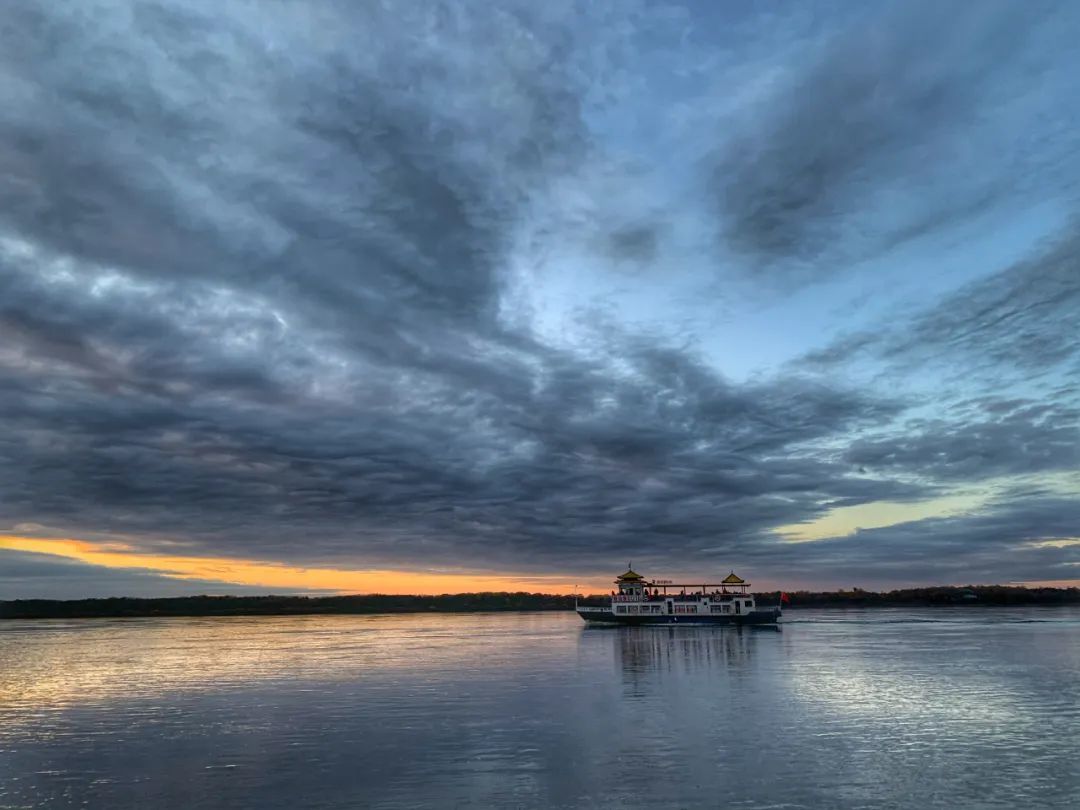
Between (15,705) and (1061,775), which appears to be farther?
(15,705)

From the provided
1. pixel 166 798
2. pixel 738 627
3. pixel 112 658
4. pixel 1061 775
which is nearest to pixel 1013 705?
pixel 1061 775

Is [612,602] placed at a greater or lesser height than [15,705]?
greater

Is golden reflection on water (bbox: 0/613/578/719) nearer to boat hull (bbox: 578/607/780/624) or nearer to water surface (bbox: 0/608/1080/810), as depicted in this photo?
water surface (bbox: 0/608/1080/810)

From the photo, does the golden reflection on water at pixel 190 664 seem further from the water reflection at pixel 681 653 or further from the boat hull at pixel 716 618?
the boat hull at pixel 716 618

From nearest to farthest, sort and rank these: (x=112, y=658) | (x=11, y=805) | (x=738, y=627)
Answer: (x=11, y=805) → (x=112, y=658) → (x=738, y=627)

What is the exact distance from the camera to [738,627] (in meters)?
139

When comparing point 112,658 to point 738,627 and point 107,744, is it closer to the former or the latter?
point 107,744

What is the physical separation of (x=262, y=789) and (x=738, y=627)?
12206 cm

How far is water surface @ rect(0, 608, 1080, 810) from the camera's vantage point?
86.2 ft

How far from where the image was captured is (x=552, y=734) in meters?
36.3

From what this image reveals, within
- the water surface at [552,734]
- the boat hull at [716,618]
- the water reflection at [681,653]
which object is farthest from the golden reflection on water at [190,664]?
the boat hull at [716,618]

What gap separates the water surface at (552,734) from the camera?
26.3 meters

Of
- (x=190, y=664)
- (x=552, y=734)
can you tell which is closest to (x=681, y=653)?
(x=190, y=664)

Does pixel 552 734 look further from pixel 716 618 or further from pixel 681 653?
pixel 716 618
